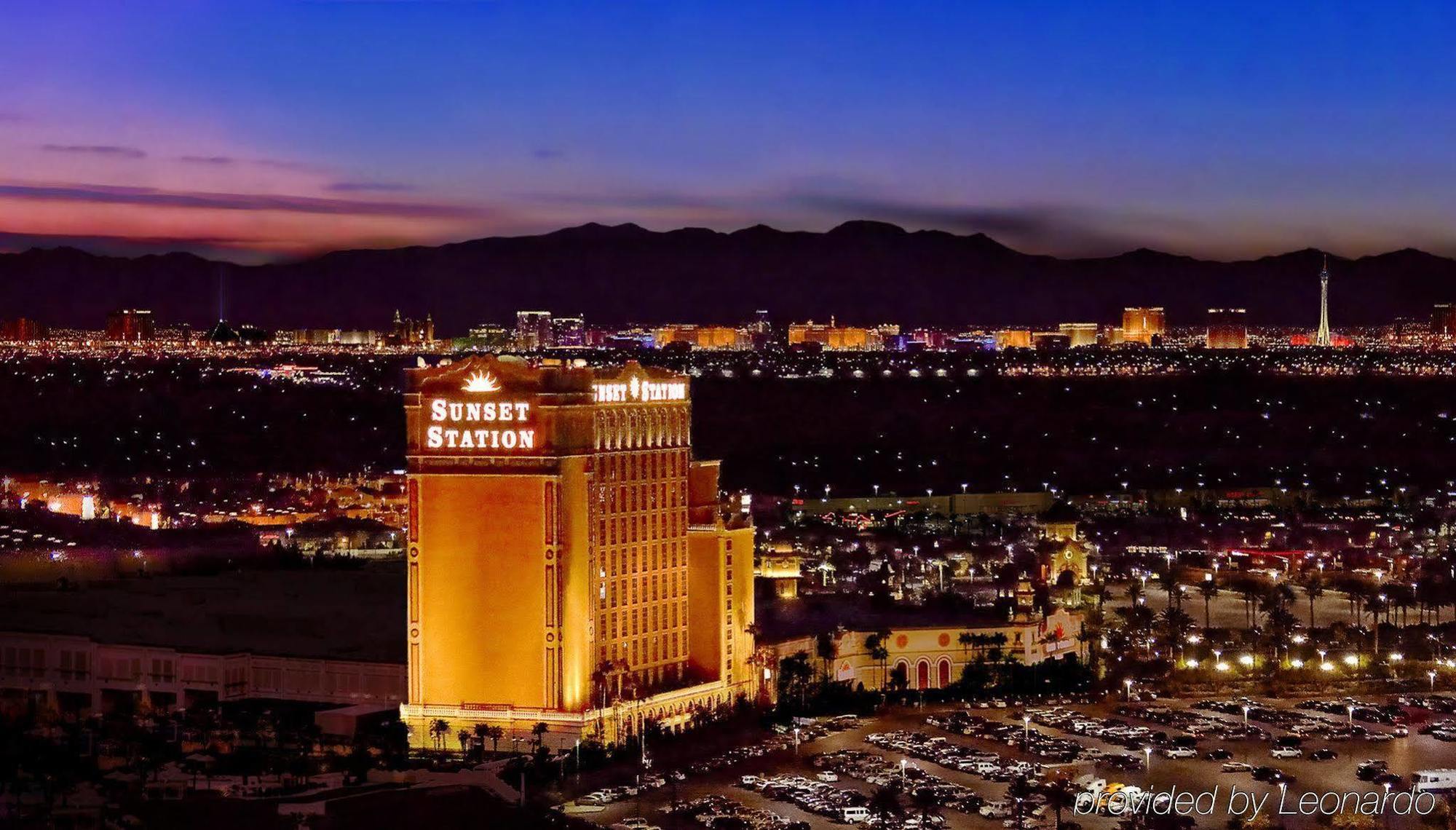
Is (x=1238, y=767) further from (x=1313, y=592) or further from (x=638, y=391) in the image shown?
(x=1313, y=592)

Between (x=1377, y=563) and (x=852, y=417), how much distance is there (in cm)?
9436

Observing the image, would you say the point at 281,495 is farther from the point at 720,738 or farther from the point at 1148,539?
the point at 720,738

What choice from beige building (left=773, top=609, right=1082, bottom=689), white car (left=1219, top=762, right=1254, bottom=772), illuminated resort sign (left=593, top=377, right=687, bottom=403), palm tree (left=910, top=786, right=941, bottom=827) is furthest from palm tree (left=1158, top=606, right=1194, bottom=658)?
palm tree (left=910, top=786, right=941, bottom=827)

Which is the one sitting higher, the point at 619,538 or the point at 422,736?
the point at 619,538

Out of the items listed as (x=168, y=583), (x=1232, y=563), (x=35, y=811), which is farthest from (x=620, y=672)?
(x=1232, y=563)

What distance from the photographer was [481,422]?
55031 mm

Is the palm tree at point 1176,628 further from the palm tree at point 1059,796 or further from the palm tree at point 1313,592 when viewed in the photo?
the palm tree at point 1059,796

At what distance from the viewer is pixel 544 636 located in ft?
179

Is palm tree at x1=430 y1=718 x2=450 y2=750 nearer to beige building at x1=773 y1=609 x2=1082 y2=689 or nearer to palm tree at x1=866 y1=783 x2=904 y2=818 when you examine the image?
palm tree at x1=866 y1=783 x2=904 y2=818

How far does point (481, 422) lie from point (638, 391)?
5.01m

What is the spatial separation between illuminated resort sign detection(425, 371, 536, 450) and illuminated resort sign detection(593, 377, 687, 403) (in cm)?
217

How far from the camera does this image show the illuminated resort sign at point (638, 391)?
5712 cm

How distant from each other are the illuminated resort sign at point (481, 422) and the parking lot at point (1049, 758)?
7.88 metres

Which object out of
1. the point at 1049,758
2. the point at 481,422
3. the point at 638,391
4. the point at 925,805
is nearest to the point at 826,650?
the point at 638,391
